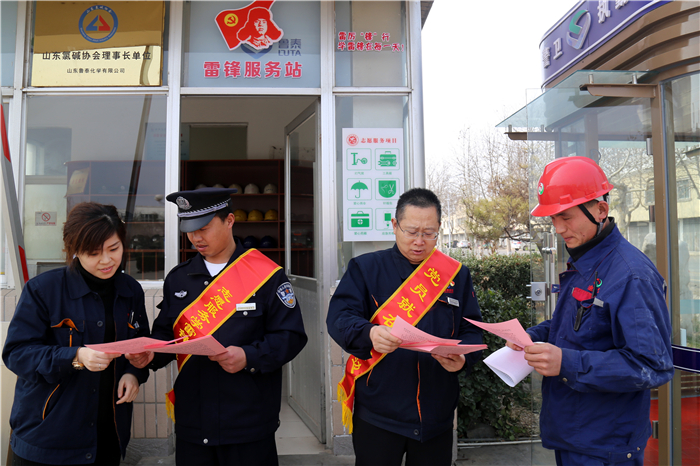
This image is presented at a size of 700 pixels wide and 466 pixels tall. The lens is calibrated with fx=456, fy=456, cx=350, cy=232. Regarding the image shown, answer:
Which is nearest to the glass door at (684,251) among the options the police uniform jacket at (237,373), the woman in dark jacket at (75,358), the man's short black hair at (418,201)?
the man's short black hair at (418,201)

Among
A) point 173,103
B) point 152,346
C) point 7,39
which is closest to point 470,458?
point 152,346

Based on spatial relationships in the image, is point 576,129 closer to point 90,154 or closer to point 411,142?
point 411,142

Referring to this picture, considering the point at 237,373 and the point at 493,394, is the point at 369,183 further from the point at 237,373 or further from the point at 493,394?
the point at 493,394

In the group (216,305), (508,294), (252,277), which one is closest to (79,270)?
(216,305)

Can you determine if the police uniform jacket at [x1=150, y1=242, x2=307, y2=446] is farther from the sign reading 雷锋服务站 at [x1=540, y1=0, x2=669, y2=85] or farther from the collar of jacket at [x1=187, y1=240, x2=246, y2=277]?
the sign reading 雷锋服务站 at [x1=540, y1=0, x2=669, y2=85]

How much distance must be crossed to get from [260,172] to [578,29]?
438 cm

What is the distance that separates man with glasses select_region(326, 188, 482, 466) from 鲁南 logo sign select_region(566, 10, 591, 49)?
252 centimetres

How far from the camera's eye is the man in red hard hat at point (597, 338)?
1.45 m

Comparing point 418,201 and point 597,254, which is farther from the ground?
point 418,201

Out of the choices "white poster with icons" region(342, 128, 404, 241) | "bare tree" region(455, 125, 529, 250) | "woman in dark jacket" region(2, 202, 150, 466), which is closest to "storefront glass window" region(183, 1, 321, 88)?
"white poster with icons" region(342, 128, 404, 241)

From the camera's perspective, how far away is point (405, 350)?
1913 millimetres

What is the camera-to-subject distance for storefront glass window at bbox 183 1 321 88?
3.50m

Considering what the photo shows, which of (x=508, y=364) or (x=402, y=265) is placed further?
(x=402, y=265)

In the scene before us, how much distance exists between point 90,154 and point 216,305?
2350mm
